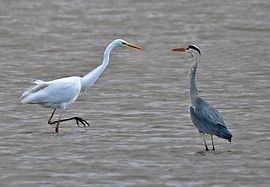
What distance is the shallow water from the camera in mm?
10820

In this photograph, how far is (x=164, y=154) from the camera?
455 inches

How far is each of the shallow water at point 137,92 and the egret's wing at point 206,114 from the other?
363 millimetres

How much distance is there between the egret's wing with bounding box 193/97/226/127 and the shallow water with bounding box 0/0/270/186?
1.19ft

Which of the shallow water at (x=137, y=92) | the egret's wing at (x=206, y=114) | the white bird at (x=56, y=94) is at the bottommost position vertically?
the shallow water at (x=137, y=92)

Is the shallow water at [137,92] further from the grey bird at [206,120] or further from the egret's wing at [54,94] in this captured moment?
the egret's wing at [54,94]

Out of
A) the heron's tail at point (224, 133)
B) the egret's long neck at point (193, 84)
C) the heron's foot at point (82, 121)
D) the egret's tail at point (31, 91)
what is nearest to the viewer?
the heron's tail at point (224, 133)

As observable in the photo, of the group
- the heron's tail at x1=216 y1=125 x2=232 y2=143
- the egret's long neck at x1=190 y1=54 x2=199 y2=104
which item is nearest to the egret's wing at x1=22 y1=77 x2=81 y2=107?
the egret's long neck at x1=190 y1=54 x2=199 y2=104

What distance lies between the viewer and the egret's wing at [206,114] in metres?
11.5

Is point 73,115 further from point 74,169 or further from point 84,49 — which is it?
point 84,49

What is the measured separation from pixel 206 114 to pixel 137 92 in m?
4.26

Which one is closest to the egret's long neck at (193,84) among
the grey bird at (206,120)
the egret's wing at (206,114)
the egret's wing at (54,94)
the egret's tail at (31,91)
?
the grey bird at (206,120)

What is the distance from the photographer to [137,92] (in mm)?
15797

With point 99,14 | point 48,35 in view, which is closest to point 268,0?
point 99,14

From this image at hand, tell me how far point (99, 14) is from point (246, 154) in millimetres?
14037
